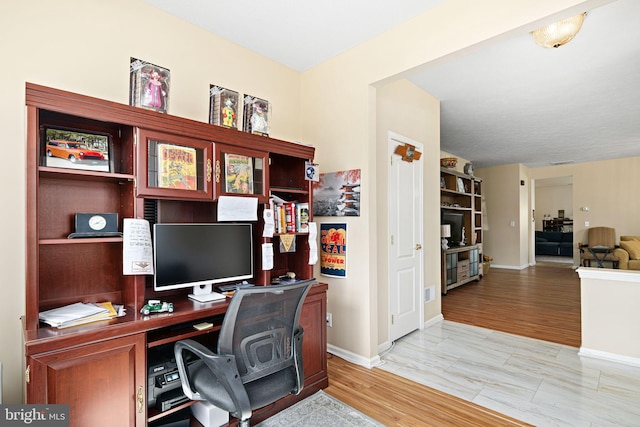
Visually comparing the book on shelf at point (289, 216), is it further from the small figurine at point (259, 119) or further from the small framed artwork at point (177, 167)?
the small framed artwork at point (177, 167)

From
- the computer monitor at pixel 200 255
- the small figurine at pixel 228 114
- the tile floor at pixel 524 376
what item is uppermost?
the small figurine at pixel 228 114

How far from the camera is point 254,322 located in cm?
154

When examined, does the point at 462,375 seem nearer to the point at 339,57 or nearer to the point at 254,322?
the point at 254,322

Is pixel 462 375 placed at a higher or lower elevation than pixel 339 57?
lower

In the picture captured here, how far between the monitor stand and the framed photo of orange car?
35.9 inches

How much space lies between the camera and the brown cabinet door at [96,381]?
4.38ft

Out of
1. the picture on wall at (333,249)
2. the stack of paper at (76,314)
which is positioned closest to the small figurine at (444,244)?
the picture on wall at (333,249)

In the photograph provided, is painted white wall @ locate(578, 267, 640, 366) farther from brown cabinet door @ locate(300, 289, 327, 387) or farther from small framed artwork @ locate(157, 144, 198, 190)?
small framed artwork @ locate(157, 144, 198, 190)

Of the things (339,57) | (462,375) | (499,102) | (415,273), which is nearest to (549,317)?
(415,273)

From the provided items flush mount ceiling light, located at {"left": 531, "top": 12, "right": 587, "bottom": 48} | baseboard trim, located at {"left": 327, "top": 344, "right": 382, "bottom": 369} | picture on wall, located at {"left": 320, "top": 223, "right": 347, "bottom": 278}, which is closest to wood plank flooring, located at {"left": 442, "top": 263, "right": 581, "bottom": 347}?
baseboard trim, located at {"left": 327, "top": 344, "right": 382, "bottom": 369}

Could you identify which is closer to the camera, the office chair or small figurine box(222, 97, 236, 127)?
the office chair

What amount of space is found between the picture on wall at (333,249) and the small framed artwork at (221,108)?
53.1 inches

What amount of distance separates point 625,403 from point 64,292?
12.3ft

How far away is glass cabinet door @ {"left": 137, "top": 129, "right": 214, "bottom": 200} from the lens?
1796mm
